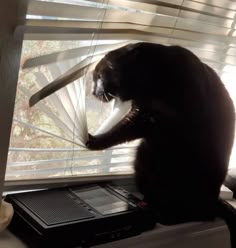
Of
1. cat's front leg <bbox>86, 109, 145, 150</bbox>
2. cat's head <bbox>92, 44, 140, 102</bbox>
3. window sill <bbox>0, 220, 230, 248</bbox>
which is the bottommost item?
window sill <bbox>0, 220, 230, 248</bbox>

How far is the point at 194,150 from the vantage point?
3.87 ft

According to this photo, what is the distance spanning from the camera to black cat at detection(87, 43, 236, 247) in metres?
1.09

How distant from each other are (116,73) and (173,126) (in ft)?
0.65

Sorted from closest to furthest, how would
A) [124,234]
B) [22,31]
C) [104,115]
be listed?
[22,31] → [124,234] → [104,115]

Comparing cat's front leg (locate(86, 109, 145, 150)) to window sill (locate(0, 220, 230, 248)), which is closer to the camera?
window sill (locate(0, 220, 230, 248))

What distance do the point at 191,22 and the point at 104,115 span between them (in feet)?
1.11

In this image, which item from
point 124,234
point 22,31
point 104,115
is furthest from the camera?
point 104,115

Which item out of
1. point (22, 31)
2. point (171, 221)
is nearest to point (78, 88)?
point (22, 31)

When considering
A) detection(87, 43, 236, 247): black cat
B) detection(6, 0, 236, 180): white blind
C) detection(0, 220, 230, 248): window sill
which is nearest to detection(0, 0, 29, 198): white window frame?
detection(6, 0, 236, 180): white blind

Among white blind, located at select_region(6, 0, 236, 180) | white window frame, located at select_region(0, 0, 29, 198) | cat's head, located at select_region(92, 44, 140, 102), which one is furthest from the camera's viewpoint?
cat's head, located at select_region(92, 44, 140, 102)

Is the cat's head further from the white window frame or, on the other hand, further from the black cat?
the white window frame

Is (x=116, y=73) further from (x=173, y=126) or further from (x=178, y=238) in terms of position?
(x=178, y=238)

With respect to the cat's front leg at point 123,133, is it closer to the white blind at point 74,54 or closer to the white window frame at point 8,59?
the white blind at point 74,54

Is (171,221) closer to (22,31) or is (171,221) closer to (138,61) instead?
(138,61)
